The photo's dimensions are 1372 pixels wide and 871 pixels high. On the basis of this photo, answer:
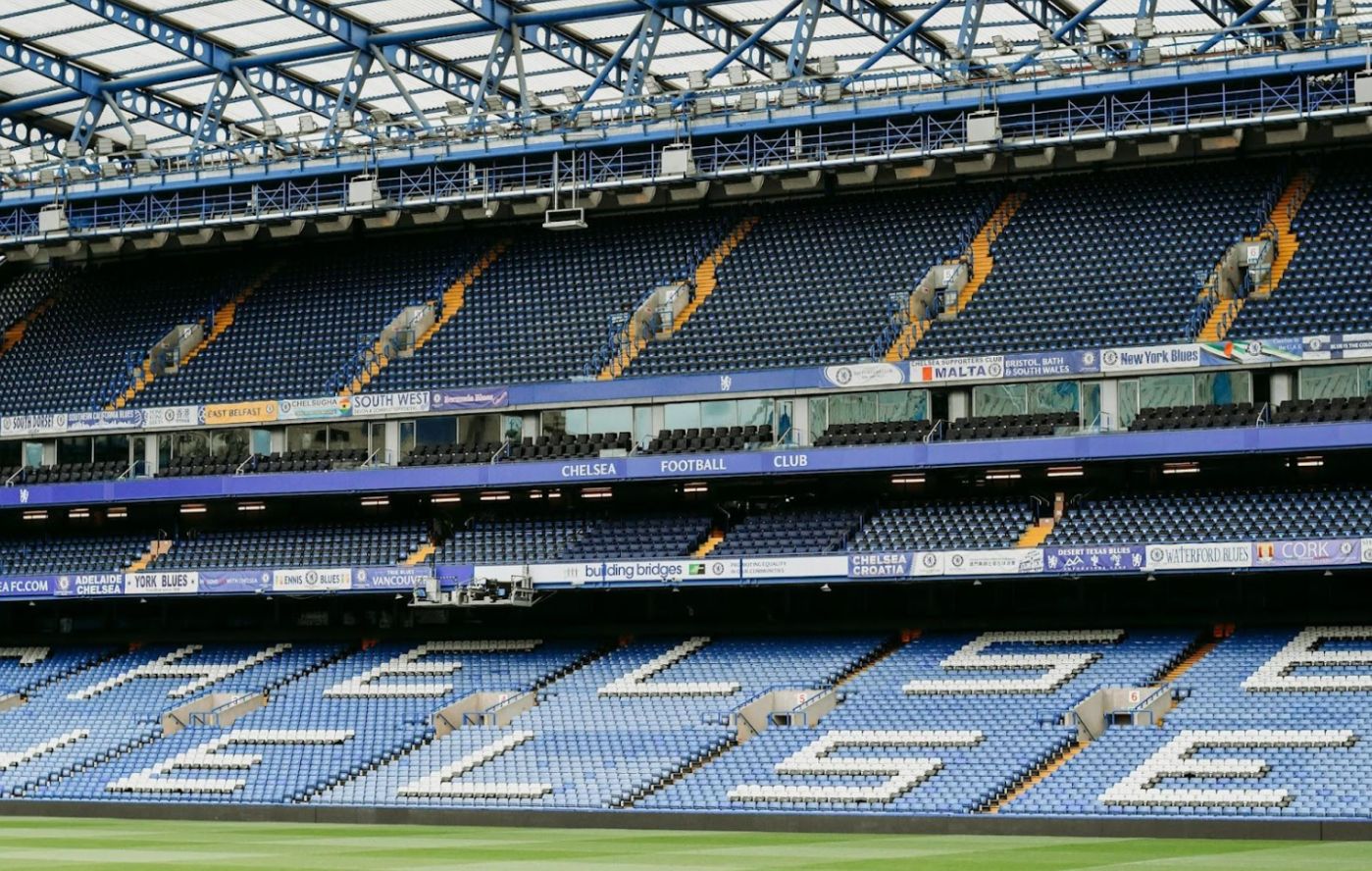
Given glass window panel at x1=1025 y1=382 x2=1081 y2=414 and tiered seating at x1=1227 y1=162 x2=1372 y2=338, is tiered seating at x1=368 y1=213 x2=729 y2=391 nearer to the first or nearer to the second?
glass window panel at x1=1025 y1=382 x2=1081 y2=414

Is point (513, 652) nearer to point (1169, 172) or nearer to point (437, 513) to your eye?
point (437, 513)

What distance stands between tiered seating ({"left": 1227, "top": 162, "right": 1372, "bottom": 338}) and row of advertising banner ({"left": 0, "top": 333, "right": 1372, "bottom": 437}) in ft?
3.65

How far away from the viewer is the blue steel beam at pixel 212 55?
52219 millimetres

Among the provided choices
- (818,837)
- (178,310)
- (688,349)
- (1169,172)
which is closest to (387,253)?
(178,310)

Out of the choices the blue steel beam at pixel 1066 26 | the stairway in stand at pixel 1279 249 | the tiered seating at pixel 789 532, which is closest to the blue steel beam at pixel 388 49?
the tiered seating at pixel 789 532

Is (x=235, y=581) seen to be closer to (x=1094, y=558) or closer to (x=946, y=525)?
(x=946, y=525)

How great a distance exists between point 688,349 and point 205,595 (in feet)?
46.7

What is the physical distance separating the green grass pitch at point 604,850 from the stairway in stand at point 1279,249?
55.3ft

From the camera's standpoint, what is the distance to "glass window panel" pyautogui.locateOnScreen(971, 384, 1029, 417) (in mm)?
47656

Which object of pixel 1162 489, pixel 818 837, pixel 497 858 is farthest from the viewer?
pixel 1162 489

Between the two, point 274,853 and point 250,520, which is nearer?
point 274,853

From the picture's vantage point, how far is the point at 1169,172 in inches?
2057

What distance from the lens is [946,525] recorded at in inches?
1876

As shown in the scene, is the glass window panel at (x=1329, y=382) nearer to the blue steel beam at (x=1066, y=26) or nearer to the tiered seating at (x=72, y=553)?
the blue steel beam at (x=1066, y=26)
